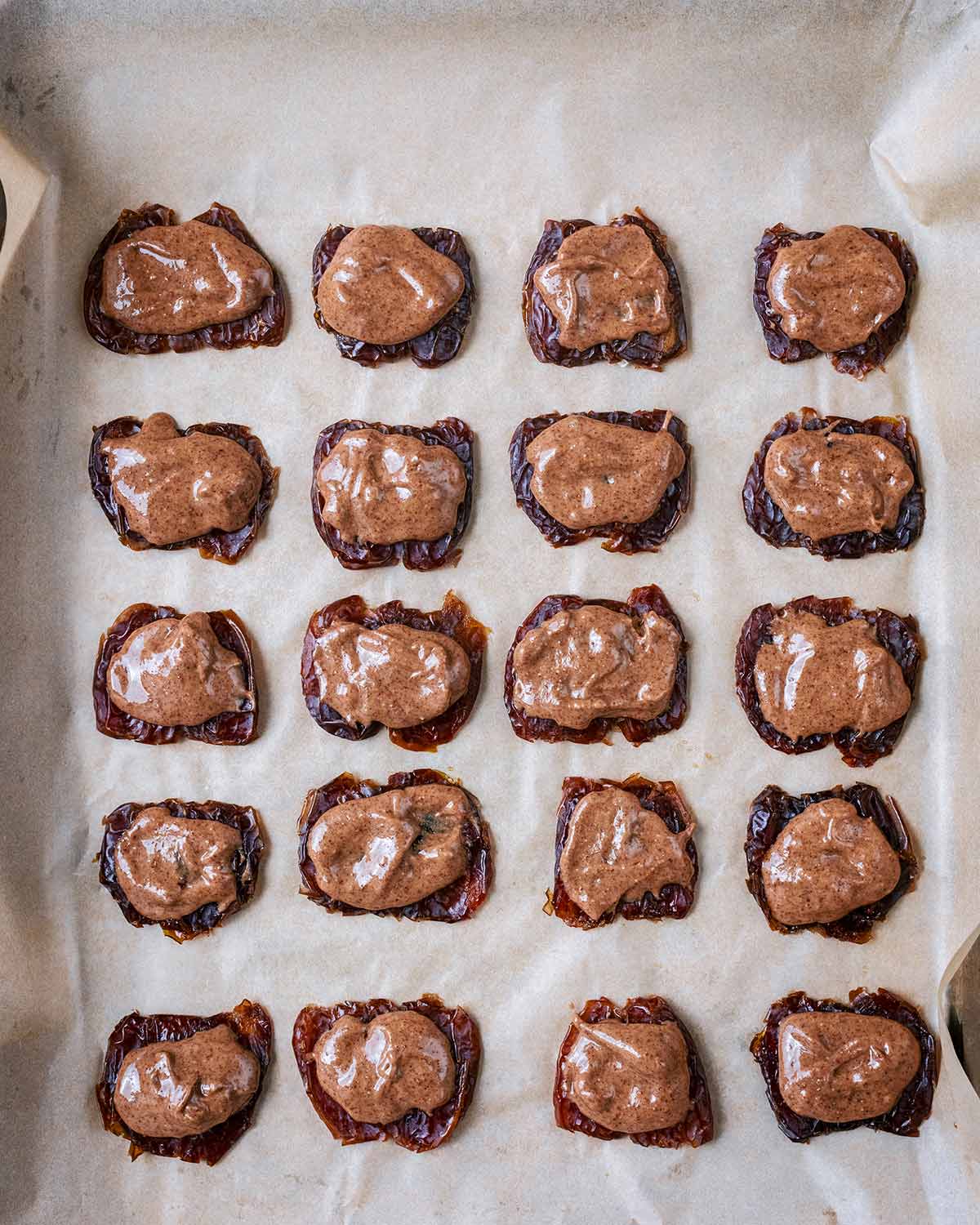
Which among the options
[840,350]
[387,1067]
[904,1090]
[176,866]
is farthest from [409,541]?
[904,1090]

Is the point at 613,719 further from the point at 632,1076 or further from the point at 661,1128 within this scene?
the point at 661,1128

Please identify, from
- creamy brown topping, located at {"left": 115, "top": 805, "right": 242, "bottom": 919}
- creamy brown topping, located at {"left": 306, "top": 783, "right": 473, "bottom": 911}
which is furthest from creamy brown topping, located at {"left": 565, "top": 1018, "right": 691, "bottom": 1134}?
creamy brown topping, located at {"left": 115, "top": 805, "right": 242, "bottom": 919}

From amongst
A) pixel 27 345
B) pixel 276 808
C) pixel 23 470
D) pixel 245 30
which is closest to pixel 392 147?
pixel 245 30

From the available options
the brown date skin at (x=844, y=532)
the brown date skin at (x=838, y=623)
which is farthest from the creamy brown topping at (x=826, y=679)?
the brown date skin at (x=844, y=532)

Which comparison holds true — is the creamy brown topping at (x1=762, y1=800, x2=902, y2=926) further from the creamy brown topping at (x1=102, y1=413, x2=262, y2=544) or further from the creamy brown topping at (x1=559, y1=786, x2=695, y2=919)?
the creamy brown topping at (x1=102, y1=413, x2=262, y2=544)

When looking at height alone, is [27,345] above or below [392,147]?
below

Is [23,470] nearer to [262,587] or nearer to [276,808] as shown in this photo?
[262,587]

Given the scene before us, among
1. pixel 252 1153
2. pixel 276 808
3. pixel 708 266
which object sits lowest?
pixel 252 1153
